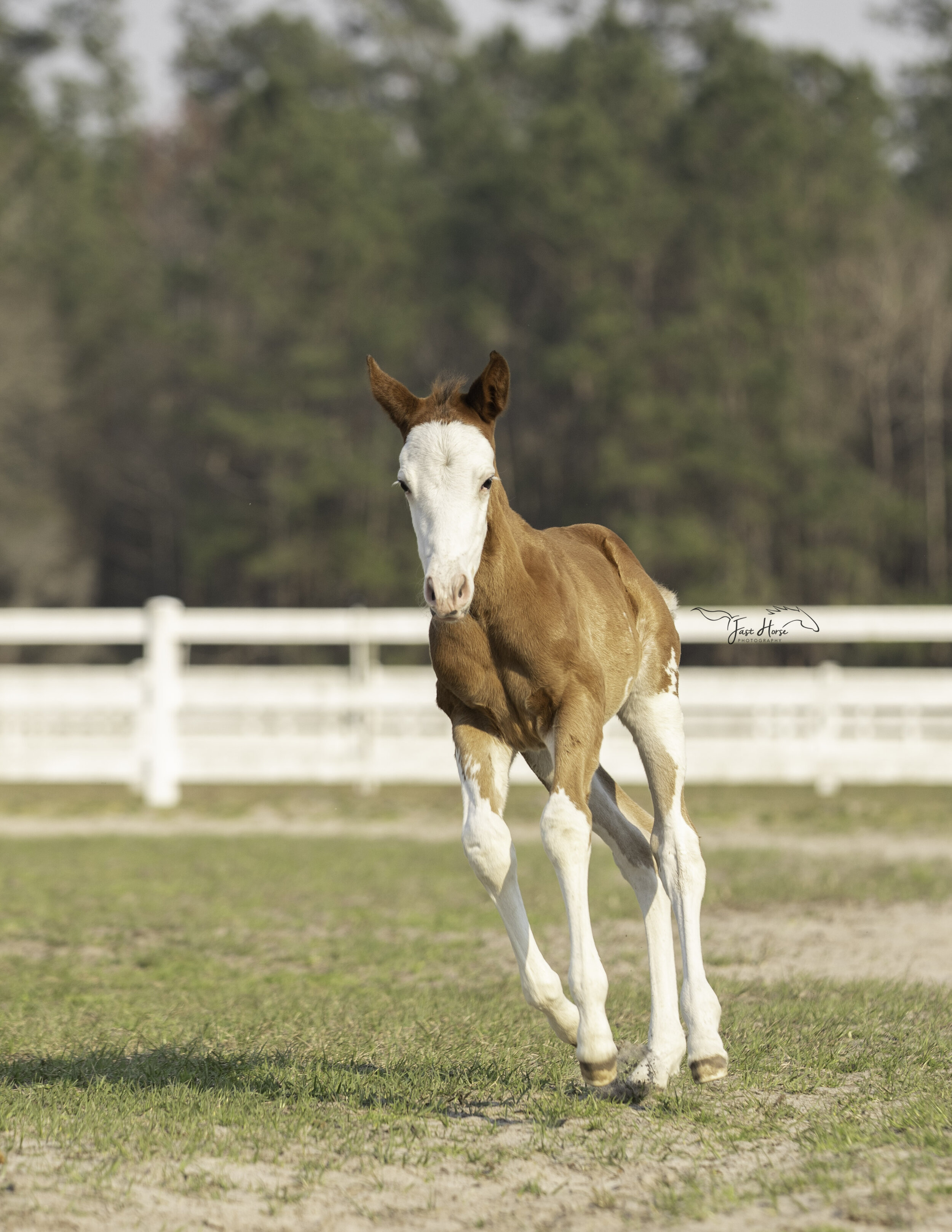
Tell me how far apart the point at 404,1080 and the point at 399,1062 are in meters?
0.29

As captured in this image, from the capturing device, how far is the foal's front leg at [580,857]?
163 inches

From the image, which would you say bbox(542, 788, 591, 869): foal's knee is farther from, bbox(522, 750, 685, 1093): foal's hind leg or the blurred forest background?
the blurred forest background

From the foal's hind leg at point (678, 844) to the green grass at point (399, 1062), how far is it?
19cm

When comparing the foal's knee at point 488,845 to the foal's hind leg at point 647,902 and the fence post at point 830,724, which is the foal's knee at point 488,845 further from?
the fence post at point 830,724

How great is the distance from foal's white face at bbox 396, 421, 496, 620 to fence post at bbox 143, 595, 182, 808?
35.7 ft

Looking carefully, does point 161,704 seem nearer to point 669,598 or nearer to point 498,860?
point 669,598

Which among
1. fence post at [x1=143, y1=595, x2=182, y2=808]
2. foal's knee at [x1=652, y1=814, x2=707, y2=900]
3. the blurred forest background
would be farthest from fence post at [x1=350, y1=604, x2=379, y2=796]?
the blurred forest background

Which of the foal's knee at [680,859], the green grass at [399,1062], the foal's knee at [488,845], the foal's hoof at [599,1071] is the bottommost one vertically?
the green grass at [399,1062]

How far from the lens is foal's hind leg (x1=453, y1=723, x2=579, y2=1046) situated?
4.22 m

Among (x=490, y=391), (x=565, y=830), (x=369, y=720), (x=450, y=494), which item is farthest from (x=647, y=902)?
(x=369, y=720)

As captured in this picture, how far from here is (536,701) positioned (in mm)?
4418

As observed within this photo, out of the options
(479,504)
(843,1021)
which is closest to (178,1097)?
(479,504)

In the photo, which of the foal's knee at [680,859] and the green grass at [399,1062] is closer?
the green grass at [399,1062]

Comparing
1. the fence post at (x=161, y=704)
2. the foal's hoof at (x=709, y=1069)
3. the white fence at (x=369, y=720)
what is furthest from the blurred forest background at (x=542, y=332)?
the foal's hoof at (x=709, y=1069)
